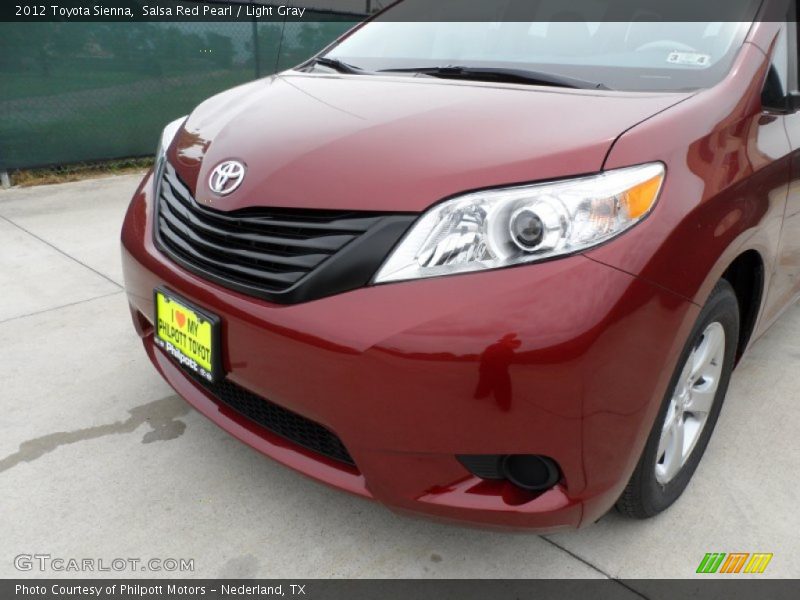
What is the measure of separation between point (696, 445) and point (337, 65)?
176cm

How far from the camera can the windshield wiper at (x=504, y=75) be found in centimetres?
189

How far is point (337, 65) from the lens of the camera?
2.46 metres

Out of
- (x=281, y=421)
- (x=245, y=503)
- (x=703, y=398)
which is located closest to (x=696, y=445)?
(x=703, y=398)

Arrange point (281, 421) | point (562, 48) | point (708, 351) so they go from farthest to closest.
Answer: point (562, 48), point (708, 351), point (281, 421)

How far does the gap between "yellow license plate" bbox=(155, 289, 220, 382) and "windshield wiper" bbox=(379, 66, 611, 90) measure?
42.6 inches

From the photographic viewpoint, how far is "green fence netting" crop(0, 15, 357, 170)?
5371 millimetres

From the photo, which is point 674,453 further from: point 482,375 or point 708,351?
point 482,375

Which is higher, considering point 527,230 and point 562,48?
point 562,48

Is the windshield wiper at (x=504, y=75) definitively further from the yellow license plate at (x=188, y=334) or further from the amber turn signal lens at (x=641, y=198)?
the yellow license plate at (x=188, y=334)

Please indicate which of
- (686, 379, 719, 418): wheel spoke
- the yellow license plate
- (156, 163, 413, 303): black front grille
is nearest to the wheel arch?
(686, 379, 719, 418): wheel spoke

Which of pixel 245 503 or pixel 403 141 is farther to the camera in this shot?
pixel 245 503

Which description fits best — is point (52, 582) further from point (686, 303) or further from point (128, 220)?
point (686, 303)

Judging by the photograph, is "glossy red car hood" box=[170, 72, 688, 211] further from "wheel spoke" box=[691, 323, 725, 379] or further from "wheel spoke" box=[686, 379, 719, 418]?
"wheel spoke" box=[686, 379, 719, 418]

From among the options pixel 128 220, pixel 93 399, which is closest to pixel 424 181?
pixel 128 220
